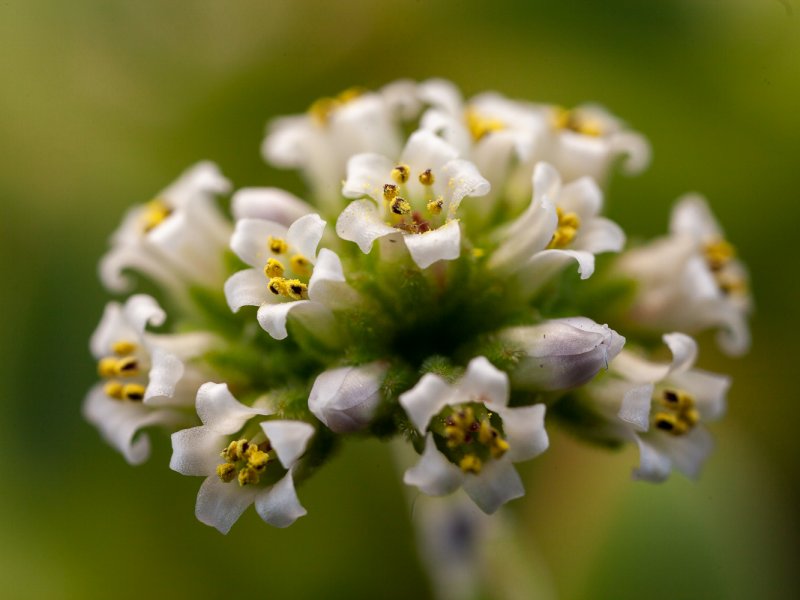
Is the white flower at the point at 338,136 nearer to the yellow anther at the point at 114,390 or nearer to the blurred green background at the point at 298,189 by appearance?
the yellow anther at the point at 114,390

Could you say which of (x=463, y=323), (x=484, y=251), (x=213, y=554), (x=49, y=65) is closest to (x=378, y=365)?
(x=463, y=323)

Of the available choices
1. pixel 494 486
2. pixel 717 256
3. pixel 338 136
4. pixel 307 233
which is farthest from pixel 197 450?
pixel 717 256

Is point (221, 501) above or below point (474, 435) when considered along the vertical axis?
above

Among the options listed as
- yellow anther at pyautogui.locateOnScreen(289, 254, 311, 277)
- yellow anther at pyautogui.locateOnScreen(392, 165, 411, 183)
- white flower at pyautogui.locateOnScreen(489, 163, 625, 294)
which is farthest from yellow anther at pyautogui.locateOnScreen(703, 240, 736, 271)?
yellow anther at pyautogui.locateOnScreen(289, 254, 311, 277)

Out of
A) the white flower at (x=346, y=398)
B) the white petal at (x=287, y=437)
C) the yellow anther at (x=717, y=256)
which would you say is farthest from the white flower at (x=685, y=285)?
the white petal at (x=287, y=437)

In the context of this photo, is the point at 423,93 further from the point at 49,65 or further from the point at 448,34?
the point at 49,65

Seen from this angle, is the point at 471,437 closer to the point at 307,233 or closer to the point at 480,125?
the point at 307,233

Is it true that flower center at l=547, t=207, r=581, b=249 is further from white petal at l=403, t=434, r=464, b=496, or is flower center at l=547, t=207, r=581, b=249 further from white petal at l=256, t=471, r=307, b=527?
white petal at l=256, t=471, r=307, b=527
